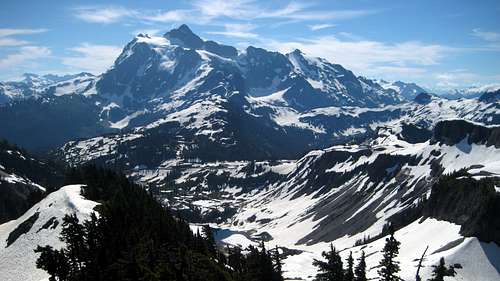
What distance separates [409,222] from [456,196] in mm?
31916

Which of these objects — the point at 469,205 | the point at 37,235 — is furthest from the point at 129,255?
the point at 469,205

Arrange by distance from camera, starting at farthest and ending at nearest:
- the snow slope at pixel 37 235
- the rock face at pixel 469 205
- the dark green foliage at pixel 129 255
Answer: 1. the rock face at pixel 469 205
2. the snow slope at pixel 37 235
3. the dark green foliage at pixel 129 255

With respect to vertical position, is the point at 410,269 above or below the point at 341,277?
below

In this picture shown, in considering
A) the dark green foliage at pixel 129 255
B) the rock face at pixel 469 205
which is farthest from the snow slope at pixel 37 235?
the rock face at pixel 469 205

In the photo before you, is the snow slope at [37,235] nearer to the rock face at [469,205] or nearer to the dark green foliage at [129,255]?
the dark green foliage at [129,255]

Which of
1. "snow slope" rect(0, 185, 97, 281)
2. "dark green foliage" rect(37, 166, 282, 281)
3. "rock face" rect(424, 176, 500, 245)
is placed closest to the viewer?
"dark green foliage" rect(37, 166, 282, 281)

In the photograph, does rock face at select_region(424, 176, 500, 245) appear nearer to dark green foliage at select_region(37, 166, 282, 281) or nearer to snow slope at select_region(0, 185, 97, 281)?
dark green foliage at select_region(37, 166, 282, 281)

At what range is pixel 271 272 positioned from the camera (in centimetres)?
11250

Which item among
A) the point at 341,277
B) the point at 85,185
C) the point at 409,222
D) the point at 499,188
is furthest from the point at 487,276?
the point at 85,185

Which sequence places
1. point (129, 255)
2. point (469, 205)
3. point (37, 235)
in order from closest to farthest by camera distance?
1. point (129, 255)
2. point (37, 235)
3. point (469, 205)

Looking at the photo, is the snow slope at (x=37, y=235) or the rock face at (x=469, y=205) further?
the rock face at (x=469, y=205)

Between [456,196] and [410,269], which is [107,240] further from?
[456,196]

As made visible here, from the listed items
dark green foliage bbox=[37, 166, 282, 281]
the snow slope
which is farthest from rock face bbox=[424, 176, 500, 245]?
the snow slope

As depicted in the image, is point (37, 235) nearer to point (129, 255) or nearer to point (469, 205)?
point (129, 255)
